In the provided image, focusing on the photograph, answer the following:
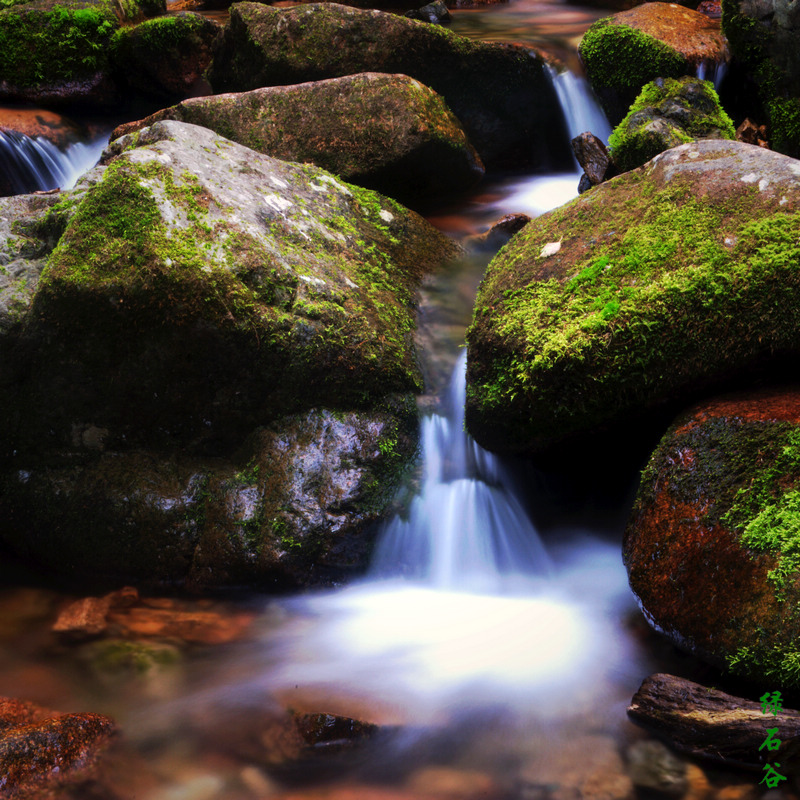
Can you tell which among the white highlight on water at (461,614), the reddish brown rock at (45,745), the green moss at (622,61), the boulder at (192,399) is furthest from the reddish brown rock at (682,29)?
the reddish brown rock at (45,745)

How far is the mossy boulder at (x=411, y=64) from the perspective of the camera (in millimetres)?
6578

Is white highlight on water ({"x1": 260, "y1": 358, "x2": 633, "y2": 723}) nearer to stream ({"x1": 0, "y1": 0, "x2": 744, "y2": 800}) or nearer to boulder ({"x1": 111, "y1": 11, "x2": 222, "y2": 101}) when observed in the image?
stream ({"x1": 0, "y1": 0, "x2": 744, "y2": 800})

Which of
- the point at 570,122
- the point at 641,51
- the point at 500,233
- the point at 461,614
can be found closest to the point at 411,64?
the point at 570,122

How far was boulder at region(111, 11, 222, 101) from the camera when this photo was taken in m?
8.65

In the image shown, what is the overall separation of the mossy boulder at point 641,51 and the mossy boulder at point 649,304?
358cm

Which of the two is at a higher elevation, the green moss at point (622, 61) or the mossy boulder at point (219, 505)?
the green moss at point (622, 61)

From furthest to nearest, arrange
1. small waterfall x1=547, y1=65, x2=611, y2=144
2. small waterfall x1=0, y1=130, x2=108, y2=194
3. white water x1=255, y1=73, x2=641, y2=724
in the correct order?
1. small waterfall x1=0, y1=130, x2=108, y2=194
2. small waterfall x1=547, y1=65, x2=611, y2=144
3. white water x1=255, y1=73, x2=641, y2=724

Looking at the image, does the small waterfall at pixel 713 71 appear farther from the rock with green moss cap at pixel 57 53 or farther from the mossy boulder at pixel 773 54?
the rock with green moss cap at pixel 57 53

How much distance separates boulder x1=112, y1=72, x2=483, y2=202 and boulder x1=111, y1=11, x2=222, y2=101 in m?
3.63

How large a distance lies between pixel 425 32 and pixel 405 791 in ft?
21.7

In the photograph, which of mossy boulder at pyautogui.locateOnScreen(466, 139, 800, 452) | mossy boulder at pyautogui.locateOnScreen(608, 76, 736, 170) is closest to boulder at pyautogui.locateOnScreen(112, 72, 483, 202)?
mossy boulder at pyautogui.locateOnScreen(608, 76, 736, 170)

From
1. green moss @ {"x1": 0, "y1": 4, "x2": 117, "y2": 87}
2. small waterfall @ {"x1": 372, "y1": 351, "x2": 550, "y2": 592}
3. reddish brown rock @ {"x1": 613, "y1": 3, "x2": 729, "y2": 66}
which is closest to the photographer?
small waterfall @ {"x1": 372, "y1": 351, "x2": 550, "y2": 592}

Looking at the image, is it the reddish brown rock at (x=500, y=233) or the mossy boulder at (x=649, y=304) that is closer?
the mossy boulder at (x=649, y=304)

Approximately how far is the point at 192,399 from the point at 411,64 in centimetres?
475
